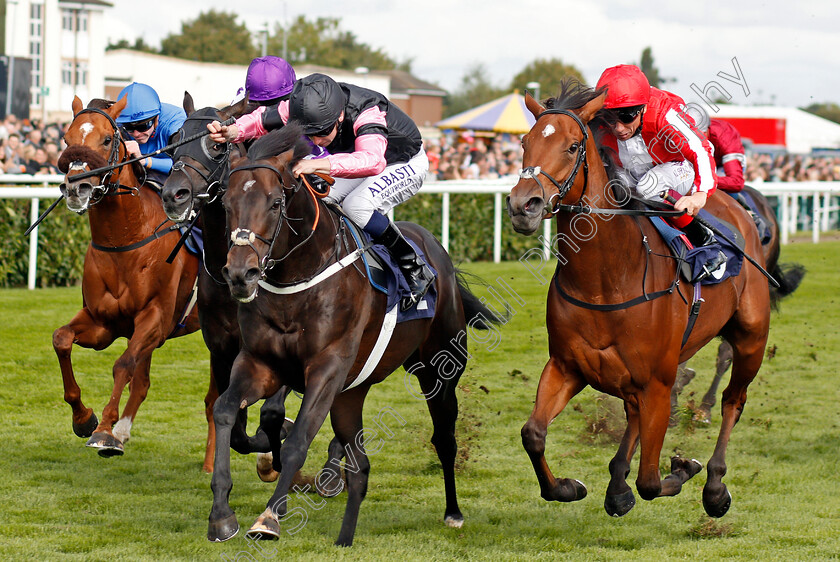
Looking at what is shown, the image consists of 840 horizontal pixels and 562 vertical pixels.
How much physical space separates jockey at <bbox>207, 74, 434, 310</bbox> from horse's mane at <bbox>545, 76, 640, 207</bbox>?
0.72m

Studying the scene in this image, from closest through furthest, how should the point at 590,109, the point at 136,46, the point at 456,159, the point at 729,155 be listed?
the point at 590,109, the point at 729,155, the point at 456,159, the point at 136,46

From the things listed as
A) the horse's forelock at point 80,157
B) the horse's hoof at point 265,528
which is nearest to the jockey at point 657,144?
the horse's hoof at point 265,528

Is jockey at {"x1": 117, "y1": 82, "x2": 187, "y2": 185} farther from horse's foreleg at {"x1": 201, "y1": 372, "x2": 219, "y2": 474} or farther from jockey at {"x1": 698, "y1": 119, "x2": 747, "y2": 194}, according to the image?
jockey at {"x1": 698, "y1": 119, "x2": 747, "y2": 194}

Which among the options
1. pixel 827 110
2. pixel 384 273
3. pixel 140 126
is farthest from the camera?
pixel 827 110

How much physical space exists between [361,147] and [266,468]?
1.80m

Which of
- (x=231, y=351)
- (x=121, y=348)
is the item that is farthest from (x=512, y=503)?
(x=121, y=348)

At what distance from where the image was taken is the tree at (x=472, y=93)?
83812 millimetres

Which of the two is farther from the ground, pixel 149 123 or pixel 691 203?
pixel 149 123

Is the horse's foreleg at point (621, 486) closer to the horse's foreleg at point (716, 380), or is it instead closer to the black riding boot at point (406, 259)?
the black riding boot at point (406, 259)

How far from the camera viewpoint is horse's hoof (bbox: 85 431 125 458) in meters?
4.63

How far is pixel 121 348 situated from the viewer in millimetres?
8266

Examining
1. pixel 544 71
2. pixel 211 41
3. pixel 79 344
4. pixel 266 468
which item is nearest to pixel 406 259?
pixel 266 468

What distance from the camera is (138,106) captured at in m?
5.41

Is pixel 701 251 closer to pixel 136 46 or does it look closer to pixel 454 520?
pixel 454 520
